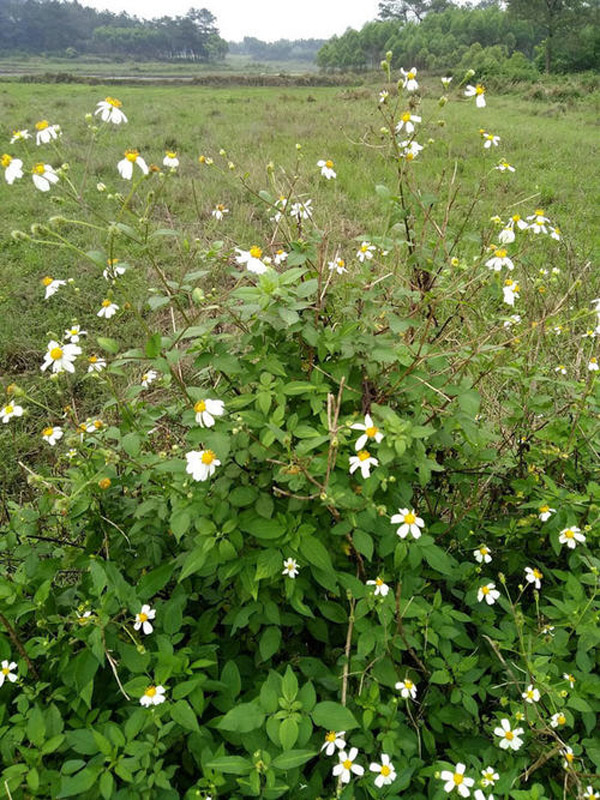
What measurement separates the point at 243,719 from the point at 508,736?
72 cm

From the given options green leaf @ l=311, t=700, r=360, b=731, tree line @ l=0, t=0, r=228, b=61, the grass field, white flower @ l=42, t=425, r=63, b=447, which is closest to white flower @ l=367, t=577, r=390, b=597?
green leaf @ l=311, t=700, r=360, b=731

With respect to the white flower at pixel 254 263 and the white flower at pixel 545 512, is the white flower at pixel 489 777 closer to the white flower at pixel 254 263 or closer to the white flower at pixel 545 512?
the white flower at pixel 545 512

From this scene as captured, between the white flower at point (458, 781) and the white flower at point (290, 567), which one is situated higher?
the white flower at point (290, 567)

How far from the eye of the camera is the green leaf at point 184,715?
3.84 feet

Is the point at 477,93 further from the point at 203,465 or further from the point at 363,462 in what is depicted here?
the point at 203,465

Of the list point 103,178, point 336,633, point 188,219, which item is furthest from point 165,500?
point 103,178

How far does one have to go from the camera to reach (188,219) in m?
6.60

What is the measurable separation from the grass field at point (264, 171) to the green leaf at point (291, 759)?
1502 mm

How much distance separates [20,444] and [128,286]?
2.18 meters

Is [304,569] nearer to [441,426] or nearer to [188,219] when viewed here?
[441,426]

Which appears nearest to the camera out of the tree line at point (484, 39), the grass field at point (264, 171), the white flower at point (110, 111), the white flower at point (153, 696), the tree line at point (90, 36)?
the white flower at point (153, 696)

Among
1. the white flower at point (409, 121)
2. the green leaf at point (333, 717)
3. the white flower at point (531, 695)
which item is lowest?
the white flower at point (531, 695)

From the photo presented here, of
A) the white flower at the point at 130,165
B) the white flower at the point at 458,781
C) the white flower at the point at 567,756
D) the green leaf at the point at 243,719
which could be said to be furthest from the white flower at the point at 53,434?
the white flower at the point at 567,756

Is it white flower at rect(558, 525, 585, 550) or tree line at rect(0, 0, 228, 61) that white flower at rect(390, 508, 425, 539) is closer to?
white flower at rect(558, 525, 585, 550)
